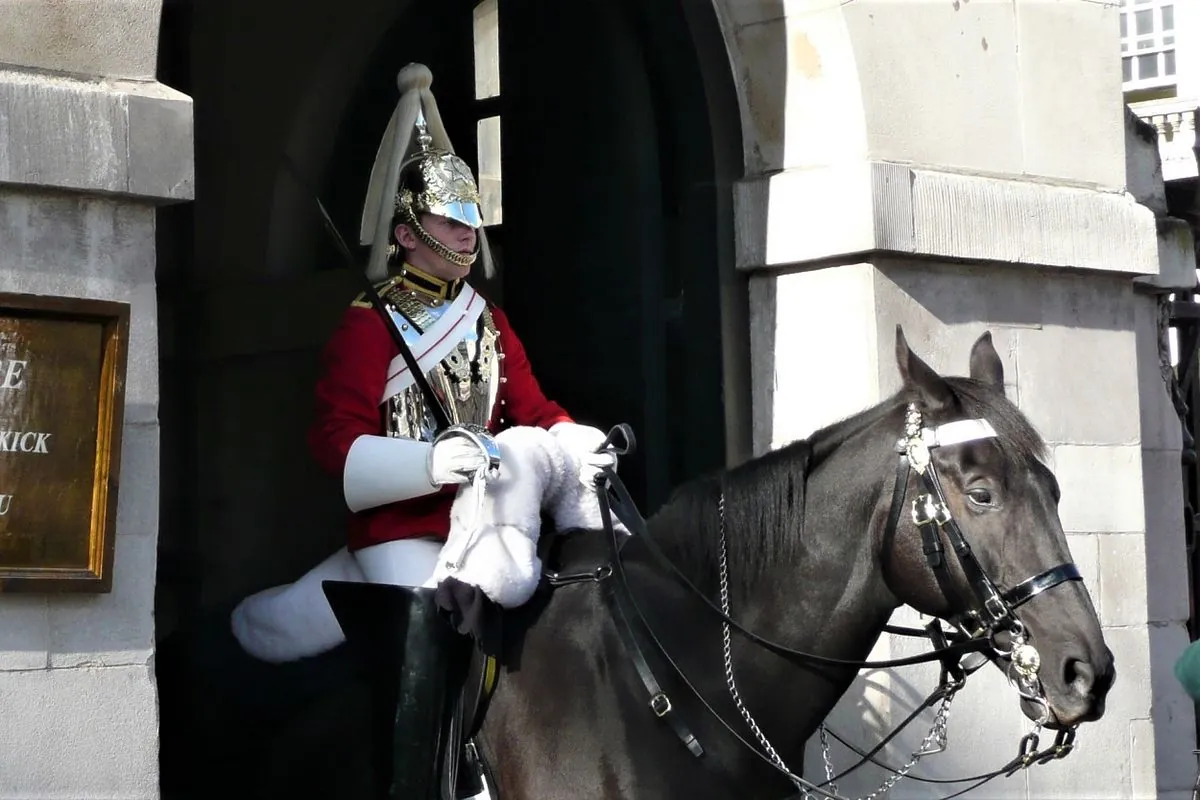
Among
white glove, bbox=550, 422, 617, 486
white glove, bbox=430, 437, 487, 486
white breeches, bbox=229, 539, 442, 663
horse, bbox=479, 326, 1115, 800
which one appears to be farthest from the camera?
white breeches, bbox=229, 539, 442, 663

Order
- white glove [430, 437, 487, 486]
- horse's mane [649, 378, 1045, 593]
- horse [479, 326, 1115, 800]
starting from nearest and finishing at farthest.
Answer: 1. horse [479, 326, 1115, 800]
2. horse's mane [649, 378, 1045, 593]
3. white glove [430, 437, 487, 486]

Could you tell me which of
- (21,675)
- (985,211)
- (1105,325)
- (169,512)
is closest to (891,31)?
(985,211)

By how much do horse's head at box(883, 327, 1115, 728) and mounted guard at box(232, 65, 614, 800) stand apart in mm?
978

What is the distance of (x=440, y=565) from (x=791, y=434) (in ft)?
6.47

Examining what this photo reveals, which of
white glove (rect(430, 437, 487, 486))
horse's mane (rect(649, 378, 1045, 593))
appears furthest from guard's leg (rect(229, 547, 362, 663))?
horse's mane (rect(649, 378, 1045, 593))

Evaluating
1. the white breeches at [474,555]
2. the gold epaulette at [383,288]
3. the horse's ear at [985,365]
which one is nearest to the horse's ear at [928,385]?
the horse's ear at [985,365]

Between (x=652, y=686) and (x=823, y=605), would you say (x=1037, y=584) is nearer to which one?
(x=823, y=605)

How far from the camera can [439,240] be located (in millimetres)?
5520

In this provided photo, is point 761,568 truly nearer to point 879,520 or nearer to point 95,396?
point 879,520

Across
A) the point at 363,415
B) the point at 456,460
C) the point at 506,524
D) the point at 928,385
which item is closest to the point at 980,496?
the point at 928,385

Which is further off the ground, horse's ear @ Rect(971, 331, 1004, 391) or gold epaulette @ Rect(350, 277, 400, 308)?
gold epaulette @ Rect(350, 277, 400, 308)

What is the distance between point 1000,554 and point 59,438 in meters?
2.22

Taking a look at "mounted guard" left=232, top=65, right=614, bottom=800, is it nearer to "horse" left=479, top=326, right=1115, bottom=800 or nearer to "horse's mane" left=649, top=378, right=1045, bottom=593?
"horse" left=479, top=326, right=1115, bottom=800

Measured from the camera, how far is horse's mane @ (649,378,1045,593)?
4715mm
